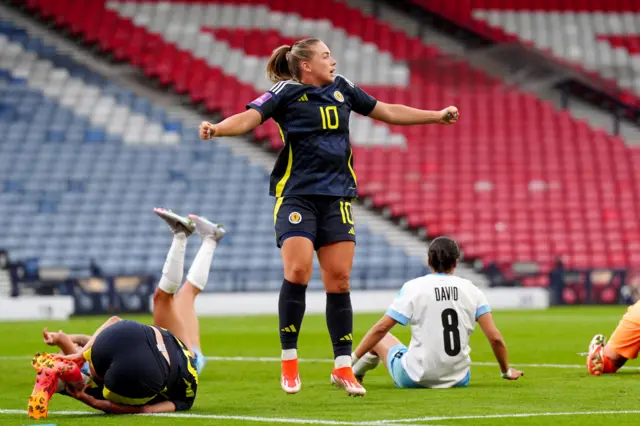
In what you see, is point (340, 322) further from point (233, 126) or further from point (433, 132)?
point (433, 132)

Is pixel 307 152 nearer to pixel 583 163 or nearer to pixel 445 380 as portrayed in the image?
pixel 445 380

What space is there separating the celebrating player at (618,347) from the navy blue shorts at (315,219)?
2.47 meters

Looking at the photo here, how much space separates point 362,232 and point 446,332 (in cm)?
1682

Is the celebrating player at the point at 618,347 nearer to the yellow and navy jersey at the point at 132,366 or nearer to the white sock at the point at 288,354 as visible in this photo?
the white sock at the point at 288,354

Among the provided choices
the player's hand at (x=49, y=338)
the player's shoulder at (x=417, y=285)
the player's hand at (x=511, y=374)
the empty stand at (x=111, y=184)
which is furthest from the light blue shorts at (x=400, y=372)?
the empty stand at (x=111, y=184)

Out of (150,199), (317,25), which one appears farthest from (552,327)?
(317,25)

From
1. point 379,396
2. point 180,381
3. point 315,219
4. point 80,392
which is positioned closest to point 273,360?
point 379,396

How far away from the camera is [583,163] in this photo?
26438mm

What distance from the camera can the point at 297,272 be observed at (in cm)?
648

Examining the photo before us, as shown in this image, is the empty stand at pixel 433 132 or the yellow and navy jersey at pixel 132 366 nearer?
the yellow and navy jersey at pixel 132 366

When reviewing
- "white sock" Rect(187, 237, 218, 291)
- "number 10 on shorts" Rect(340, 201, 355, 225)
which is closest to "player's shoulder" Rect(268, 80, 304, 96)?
"number 10 on shorts" Rect(340, 201, 355, 225)

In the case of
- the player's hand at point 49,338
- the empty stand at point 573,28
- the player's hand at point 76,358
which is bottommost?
the player's hand at point 76,358

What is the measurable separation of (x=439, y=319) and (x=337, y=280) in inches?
36.0

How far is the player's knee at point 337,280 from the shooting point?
6629 mm
